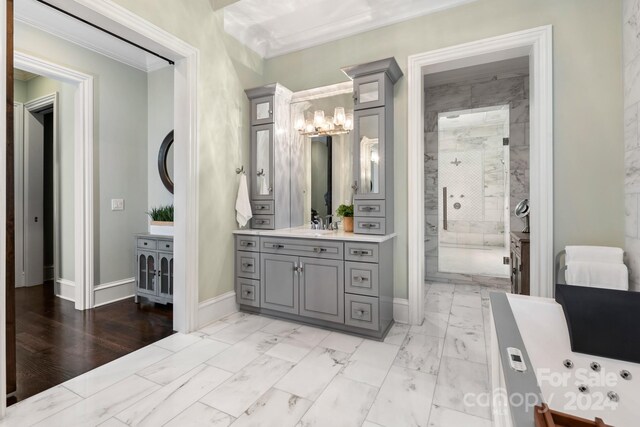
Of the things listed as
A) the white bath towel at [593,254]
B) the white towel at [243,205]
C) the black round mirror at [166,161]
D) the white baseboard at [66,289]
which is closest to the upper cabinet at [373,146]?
the white towel at [243,205]

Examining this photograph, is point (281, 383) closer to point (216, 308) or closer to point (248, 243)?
point (216, 308)

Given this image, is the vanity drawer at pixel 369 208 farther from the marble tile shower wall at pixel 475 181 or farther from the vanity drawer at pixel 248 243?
the marble tile shower wall at pixel 475 181

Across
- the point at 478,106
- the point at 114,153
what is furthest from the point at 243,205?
the point at 478,106

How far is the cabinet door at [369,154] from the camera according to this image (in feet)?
8.65

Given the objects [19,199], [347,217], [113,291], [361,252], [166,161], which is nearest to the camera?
[361,252]

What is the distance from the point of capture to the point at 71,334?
2.51m

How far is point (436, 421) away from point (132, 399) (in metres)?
1.67

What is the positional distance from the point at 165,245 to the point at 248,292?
1047 mm

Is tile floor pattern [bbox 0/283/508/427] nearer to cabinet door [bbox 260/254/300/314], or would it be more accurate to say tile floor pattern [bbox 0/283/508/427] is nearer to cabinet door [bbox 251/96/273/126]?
cabinet door [bbox 260/254/300/314]

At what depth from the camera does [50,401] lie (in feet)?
5.40

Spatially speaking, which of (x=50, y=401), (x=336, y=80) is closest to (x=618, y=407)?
(x=50, y=401)

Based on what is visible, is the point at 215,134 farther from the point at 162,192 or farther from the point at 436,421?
the point at 436,421

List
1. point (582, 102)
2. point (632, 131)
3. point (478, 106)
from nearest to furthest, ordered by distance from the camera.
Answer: point (632, 131) < point (582, 102) < point (478, 106)

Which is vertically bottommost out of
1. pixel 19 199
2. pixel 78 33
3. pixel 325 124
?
pixel 19 199
